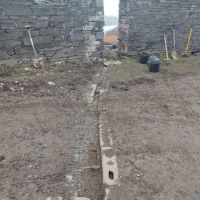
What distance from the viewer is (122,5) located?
1005 cm

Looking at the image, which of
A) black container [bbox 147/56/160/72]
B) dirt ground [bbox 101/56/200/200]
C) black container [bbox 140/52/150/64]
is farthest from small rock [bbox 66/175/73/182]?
black container [bbox 140/52/150/64]

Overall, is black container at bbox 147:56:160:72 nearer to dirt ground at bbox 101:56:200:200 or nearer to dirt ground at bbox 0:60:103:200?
dirt ground at bbox 101:56:200:200

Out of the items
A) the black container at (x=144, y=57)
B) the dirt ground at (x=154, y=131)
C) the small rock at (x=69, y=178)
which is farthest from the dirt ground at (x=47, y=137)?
the black container at (x=144, y=57)

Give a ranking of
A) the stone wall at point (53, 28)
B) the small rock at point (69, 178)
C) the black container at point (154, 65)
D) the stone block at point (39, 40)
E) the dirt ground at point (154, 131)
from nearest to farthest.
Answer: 1. the dirt ground at point (154, 131)
2. the small rock at point (69, 178)
3. the stone wall at point (53, 28)
4. the stone block at point (39, 40)
5. the black container at point (154, 65)

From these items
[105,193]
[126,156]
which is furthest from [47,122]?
[105,193]

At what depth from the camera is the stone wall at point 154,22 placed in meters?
10.2

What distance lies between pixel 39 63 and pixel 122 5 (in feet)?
11.6

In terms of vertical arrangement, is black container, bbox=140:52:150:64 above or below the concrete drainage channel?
above

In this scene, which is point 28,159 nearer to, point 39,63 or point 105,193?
point 105,193

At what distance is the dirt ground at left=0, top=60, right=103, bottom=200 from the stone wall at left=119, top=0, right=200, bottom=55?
2939 mm

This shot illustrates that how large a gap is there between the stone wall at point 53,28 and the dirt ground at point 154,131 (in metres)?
1.21

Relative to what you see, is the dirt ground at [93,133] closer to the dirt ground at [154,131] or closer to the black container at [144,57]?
the dirt ground at [154,131]

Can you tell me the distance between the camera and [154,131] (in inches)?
215

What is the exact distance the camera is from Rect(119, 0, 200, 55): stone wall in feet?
33.5
